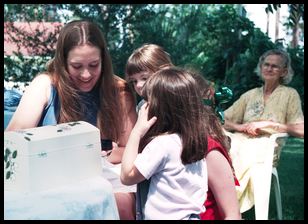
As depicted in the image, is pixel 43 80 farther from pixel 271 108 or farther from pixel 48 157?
pixel 271 108

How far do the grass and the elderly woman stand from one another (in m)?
0.79

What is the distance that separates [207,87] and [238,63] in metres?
4.06

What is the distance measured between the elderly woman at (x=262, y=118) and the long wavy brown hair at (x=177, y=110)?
1082 millimetres

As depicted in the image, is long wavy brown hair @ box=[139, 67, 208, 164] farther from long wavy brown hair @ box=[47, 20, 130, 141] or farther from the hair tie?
long wavy brown hair @ box=[47, 20, 130, 141]

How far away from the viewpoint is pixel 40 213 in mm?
1566

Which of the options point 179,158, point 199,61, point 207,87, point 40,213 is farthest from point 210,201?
point 199,61

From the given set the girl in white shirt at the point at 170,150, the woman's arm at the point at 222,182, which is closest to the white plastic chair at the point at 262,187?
the woman's arm at the point at 222,182

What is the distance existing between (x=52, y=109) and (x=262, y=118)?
188 centimetres

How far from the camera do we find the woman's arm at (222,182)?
2.01 metres

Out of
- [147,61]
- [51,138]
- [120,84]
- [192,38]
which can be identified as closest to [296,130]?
[147,61]

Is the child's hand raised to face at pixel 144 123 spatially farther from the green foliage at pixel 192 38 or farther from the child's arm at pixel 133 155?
the green foliage at pixel 192 38

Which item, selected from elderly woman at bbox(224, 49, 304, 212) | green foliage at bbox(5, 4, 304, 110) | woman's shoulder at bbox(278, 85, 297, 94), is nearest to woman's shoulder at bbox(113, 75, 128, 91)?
elderly woman at bbox(224, 49, 304, 212)

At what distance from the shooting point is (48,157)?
1.69 meters
